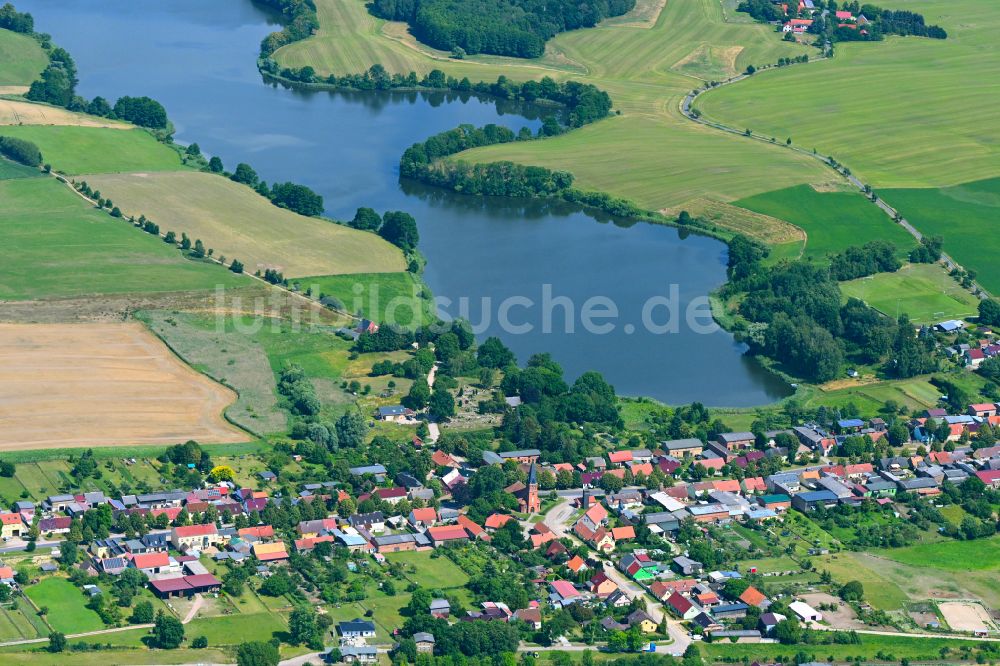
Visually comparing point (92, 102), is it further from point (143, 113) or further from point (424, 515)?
point (424, 515)

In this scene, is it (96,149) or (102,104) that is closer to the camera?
(96,149)

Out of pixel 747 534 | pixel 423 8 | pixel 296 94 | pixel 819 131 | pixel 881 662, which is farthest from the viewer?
pixel 423 8

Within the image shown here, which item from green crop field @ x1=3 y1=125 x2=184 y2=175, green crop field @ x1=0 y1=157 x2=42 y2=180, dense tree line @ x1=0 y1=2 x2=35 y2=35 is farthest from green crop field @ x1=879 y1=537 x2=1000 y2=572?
dense tree line @ x1=0 y1=2 x2=35 y2=35

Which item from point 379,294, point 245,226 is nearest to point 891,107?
point 245,226

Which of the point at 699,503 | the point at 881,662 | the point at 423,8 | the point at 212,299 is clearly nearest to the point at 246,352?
the point at 212,299

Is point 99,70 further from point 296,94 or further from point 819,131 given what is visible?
point 819,131

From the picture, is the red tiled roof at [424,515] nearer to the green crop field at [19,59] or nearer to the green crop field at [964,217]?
the green crop field at [964,217]

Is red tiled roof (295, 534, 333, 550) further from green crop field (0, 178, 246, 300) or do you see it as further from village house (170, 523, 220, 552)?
green crop field (0, 178, 246, 300)
